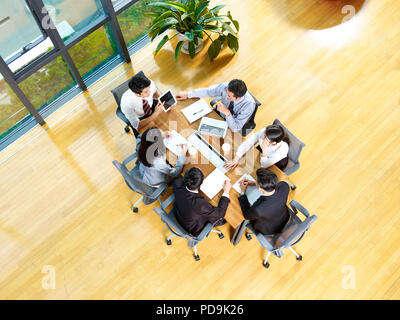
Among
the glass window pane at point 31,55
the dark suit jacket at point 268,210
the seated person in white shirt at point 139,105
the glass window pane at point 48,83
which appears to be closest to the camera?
the dark suit jacket at point 268,210

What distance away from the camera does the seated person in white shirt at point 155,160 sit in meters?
3.57

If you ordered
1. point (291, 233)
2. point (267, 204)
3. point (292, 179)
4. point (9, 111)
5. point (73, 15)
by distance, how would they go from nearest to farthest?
1. point (267, 204)
2. point (291, 233)
3. point (73, 15)
4. point (292, 179)
5. point (9, 111)

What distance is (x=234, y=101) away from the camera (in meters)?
4.02

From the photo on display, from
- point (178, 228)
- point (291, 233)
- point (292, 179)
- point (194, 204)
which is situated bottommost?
point (292, 179)

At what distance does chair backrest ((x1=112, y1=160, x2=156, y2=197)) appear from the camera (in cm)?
373

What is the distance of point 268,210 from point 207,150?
912mm

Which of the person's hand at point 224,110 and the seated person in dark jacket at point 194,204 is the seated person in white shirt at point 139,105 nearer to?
the person's hand at point 224,110

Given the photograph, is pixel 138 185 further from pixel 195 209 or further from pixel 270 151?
pixel 270 151

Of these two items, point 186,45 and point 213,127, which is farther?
point 186,45

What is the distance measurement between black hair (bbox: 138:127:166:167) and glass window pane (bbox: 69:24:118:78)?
2089mm

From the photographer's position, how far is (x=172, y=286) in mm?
4254

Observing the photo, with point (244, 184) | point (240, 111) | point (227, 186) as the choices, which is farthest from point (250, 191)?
point (240, 111)

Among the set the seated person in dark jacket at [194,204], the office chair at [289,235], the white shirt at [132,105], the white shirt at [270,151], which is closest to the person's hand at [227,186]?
the seated person in dark jacket at [194,204]

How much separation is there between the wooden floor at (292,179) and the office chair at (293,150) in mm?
779
